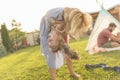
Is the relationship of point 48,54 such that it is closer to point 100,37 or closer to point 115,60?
point 115,60

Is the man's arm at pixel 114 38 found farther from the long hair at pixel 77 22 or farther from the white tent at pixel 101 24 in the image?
the long hair at pixel 77 22

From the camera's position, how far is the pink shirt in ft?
23.6

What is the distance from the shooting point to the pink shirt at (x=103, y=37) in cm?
720

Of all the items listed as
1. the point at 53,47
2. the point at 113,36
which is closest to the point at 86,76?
the point at 53,47

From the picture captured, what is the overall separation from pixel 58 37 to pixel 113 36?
4367 millimetres

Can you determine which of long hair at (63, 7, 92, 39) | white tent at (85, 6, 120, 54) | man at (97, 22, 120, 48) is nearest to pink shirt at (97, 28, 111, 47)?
man at (97, 22, 120, 48)

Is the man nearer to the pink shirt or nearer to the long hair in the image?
the pink shirt

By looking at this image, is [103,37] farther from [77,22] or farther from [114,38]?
[77,22]

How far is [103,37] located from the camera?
7.30 metres

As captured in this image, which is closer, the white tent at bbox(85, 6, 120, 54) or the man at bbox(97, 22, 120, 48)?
the man at bbox(97, 22, 120, 48)

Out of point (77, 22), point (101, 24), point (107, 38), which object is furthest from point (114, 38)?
point (77, 22)

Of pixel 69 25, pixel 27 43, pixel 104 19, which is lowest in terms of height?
pixel 27 43

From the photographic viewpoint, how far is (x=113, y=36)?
715cm

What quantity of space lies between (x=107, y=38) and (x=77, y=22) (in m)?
4.37
